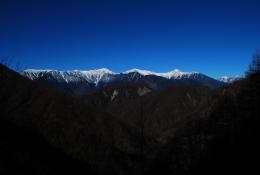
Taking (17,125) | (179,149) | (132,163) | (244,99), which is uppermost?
(244,99)

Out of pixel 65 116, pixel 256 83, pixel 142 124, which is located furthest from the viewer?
pixel 65 116

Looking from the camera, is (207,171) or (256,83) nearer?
(207,171)

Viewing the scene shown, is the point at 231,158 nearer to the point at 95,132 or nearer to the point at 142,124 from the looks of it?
the point at 142,124

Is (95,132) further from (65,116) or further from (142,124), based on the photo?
(142,124)

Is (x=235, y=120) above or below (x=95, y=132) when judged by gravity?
above

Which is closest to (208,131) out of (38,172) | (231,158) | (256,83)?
(256,83)

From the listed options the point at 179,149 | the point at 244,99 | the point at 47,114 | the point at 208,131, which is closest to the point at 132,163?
the point at 179,149

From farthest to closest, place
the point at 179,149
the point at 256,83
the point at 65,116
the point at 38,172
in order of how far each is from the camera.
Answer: the point at 65,116, the point at 179,149, the point at 256,83, the point at 38,172
